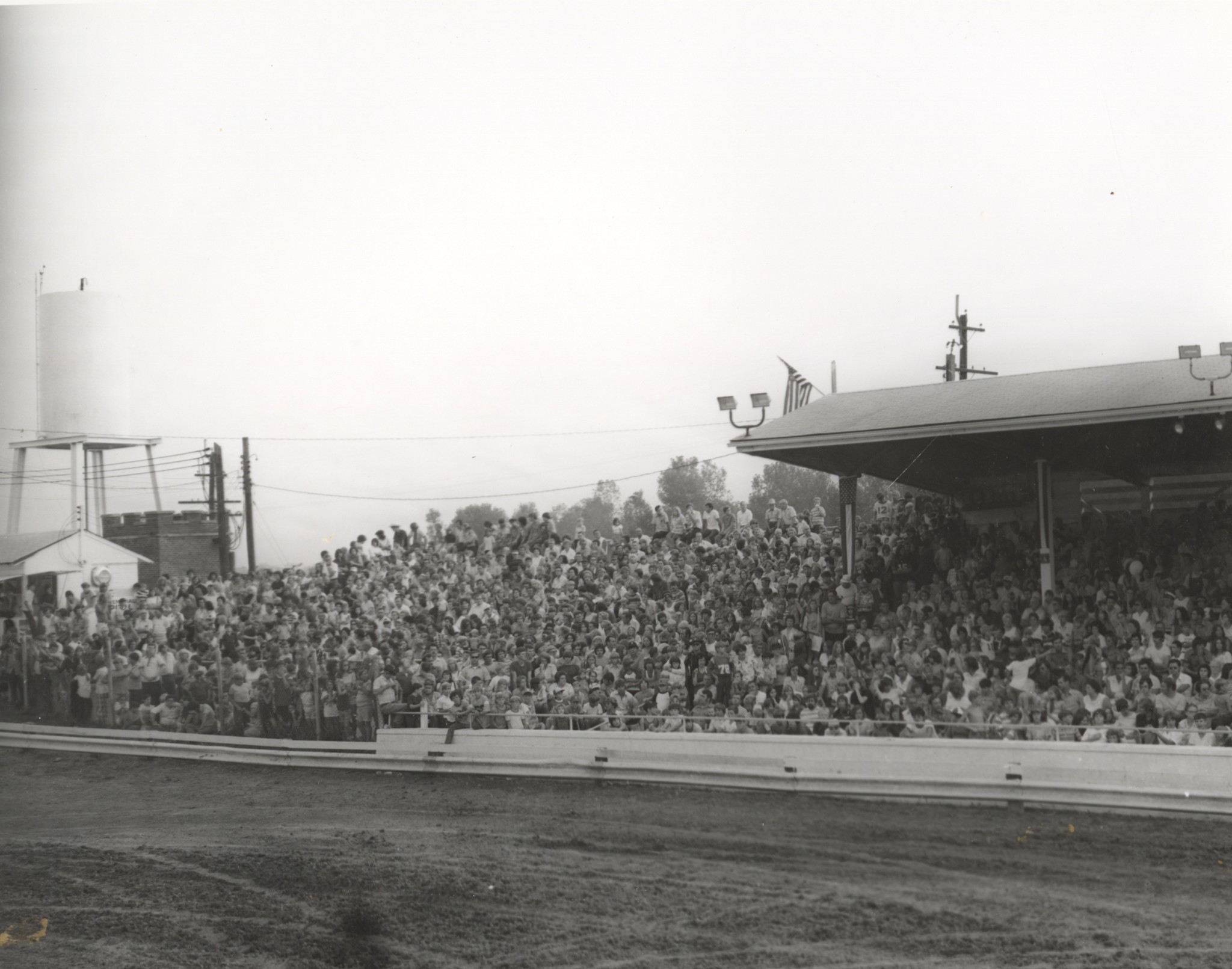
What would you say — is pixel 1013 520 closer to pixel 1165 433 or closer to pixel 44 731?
pixel 1165 433

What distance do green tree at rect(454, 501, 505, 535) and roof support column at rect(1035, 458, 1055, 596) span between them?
708cm

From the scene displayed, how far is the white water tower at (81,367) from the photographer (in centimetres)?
1324

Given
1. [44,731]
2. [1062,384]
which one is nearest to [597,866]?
[1062,384]

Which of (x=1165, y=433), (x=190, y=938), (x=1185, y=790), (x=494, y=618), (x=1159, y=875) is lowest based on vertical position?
(x=190, y=938)

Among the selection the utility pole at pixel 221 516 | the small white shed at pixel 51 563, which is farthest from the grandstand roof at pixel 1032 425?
the small white shed at pixel 51 563

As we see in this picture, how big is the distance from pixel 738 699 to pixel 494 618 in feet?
13.0

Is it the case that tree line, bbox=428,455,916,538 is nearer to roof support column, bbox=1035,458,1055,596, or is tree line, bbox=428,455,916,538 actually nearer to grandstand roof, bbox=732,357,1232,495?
grandstand roof, bbox=732,357,1232,495

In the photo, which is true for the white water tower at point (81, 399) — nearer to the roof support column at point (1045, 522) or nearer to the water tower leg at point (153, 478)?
the water tower leg at point (153, 478)

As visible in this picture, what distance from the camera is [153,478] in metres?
17.2

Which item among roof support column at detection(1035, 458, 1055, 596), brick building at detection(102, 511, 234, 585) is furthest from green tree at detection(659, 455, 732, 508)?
brick building at detection(102, 511, 234, 585)

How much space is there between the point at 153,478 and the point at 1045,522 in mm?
13697

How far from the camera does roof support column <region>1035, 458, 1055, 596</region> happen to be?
458 inches

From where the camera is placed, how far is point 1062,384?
12.4 metres

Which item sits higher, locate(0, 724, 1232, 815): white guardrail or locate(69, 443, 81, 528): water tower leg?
locate(69, 443, 81, 528): water tower leg
